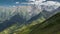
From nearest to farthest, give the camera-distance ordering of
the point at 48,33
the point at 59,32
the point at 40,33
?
the point at 59,32, the point at 48,33, the point at 40,33

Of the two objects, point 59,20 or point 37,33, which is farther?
point 59,20

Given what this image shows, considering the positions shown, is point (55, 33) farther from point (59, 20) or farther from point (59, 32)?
point (59, 20)

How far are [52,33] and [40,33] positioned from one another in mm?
21303

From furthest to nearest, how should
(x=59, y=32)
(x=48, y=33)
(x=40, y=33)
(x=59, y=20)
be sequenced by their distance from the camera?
(x=59, y=20) < (x=40, y=33) < (x=48, y=33) < (x=59, y=32)

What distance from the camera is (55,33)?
378ft

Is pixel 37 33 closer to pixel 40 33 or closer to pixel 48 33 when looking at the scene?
pixel 40 33

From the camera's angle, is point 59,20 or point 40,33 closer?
point 40,33

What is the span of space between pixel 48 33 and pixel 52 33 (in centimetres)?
644

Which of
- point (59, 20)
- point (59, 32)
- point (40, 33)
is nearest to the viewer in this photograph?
point (59, 32)

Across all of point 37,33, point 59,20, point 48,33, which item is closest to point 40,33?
point 37,33

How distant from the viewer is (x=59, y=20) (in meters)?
157

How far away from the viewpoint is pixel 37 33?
14150cm

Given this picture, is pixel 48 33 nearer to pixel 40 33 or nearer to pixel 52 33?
pixel 52 33

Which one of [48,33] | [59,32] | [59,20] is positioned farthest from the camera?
[59,20]
